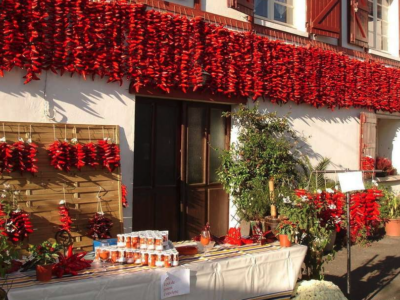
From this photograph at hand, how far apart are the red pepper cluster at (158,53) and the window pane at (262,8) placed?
2.19 ft

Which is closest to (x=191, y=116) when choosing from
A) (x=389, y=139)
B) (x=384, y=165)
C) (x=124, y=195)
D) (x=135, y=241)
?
(x=124, y=195)

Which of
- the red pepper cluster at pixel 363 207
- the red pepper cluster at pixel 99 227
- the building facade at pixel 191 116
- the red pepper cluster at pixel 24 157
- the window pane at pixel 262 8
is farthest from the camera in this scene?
the window pane at pixel 262 8

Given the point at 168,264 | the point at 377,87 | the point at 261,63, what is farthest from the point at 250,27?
the point at 168,264

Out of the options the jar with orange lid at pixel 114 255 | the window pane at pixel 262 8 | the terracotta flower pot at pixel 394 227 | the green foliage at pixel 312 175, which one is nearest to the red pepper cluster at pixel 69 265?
the jar with orange lid at pixel 114 255

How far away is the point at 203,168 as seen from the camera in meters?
7.90

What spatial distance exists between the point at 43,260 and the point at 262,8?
22.1 ft

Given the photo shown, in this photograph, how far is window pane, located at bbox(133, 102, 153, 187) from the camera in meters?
7.06

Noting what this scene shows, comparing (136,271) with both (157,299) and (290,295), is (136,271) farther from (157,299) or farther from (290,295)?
(290,295)

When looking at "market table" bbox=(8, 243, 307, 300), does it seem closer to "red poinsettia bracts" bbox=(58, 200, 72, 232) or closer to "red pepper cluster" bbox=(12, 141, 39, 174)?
"red poinsettia bracts" bbox=(58, 200, 72, 232)

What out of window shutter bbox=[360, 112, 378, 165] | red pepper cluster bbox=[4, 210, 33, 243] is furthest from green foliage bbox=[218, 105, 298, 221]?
red pepper cluster bbox=[4, 210, 33, 243]

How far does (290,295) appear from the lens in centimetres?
486

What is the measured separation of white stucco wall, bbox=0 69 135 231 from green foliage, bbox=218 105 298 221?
185cm

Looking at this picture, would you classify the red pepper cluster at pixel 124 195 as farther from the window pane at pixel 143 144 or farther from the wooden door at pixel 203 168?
the wooden door at pixel 203 168

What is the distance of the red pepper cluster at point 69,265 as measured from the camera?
3744 millimetres
